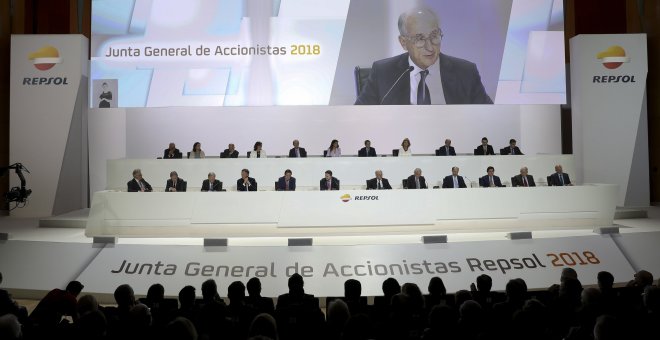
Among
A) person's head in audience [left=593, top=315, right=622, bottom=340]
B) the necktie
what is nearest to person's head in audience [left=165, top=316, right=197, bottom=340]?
person's head in audience [left=593, top=315, right=622, bottom=340]

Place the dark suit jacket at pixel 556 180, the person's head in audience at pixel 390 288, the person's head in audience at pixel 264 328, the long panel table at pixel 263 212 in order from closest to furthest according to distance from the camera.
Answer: the person's head in audience at pixel 264 328 < the person's head in audience at pixel 390 288 < the long panel table at pixel 263 212 < the dark suit jacket at pixel 556 180

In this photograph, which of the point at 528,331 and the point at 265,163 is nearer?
the point at 528,331

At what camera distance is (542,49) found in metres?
12.1

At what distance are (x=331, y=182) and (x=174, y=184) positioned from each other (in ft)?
7.17

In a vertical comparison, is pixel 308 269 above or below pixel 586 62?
below

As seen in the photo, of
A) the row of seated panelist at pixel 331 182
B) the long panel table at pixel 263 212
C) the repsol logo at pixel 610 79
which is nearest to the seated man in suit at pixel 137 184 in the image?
the row of seated panelist at pixel 331 182

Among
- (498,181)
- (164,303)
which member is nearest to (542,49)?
(498,181)

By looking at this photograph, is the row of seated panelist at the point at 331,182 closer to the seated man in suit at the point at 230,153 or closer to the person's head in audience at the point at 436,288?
the seated man in suit at the point at 230,153

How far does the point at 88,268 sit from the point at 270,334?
196 inches

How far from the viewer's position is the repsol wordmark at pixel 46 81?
464 inches

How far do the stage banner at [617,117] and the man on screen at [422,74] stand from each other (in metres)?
2.07

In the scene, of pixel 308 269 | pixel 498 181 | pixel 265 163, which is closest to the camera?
pixel 308 269

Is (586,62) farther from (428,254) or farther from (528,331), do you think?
(528,331)

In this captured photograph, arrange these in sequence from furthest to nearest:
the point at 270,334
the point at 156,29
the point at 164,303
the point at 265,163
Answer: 1. the point at 156,29
2. the point at 265,163
3. the point at 164,303
4. the point at 270,334
